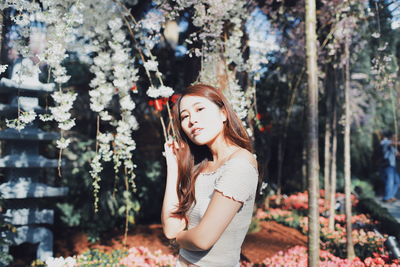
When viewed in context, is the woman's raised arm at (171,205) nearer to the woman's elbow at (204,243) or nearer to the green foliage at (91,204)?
the woman's elbow at (204,243)

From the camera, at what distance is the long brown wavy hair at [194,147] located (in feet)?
4.39

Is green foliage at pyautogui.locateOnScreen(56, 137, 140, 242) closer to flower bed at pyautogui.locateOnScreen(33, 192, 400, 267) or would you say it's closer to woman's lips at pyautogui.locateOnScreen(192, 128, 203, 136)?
flower bed at pyautogui.locateOnScreen(33, 192, 400, 267)

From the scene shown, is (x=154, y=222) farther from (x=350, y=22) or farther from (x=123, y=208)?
(x=350, y=22)

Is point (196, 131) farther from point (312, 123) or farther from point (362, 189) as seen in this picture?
point (362, 189)

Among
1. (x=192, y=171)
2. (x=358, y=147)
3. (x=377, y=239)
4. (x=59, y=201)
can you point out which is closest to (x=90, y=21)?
(x=192, y=171)

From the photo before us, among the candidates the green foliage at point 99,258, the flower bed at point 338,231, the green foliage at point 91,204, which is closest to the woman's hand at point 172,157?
the green foliage at point 99,258

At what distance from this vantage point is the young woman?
1.08 metres

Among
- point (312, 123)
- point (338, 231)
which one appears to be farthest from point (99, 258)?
point (338, 231)

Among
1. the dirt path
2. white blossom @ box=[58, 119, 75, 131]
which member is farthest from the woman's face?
the dirt path

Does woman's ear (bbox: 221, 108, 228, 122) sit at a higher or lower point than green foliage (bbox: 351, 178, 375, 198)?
higher

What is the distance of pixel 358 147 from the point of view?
10.2 m

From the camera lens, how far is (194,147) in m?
1.48

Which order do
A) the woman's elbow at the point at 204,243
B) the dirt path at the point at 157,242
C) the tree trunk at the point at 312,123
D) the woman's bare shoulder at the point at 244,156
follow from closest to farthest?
the woman's elbow at the point at 204,243
the woman's bare shoulder at the point at 244,156
the tree trunk at the point at 312,123
the dirt path at the point at 157,242

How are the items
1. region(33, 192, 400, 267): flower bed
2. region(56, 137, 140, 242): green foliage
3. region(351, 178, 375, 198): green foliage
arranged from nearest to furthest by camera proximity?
region(33, 192, 400, 267): flower bed → region(56, 137, 140, 242): green foliage → region(351, 178, 375, 198): green foliage
